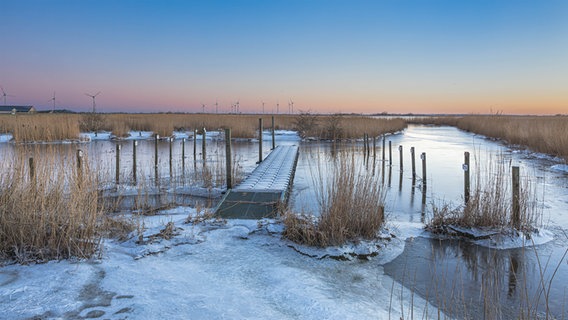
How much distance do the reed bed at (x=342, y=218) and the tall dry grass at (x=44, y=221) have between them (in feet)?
7.72

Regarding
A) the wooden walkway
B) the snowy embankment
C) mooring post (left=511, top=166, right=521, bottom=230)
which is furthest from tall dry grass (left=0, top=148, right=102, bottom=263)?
mooring post (left=511, top=166, right=521, bottom=230)

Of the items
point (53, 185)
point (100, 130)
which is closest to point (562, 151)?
point (53, 185)

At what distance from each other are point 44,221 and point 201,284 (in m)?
1.82

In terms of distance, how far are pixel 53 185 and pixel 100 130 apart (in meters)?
23.5

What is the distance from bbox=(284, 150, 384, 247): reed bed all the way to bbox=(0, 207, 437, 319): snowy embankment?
0.29m

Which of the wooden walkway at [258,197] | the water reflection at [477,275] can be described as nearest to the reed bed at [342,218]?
the water reflection at [477,275]

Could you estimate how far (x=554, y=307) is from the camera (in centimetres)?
395

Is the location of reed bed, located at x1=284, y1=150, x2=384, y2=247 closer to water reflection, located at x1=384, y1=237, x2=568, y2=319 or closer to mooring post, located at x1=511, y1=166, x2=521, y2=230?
water reflection, located at x1=384, y1=237, x2=568, y2=319

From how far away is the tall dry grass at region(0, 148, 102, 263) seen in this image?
13.8ft

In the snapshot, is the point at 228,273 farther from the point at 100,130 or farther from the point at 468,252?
the point at 100,130

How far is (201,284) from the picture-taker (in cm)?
385

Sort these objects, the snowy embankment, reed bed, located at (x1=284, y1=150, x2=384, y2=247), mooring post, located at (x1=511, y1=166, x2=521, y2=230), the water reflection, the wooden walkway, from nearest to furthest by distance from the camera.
A: the snowy embankment, the water reflection, reed bed, located at (x1=284, y1=150, x2=384, y2=247), mooring post, located at (x1=511, y1=166, x2=521, y2=230), the wooden walkway

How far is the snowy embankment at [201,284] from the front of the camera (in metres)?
3.28

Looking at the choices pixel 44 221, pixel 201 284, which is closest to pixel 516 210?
pixel 201 284
